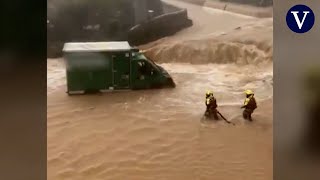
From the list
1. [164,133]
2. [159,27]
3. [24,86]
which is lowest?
[164,133]

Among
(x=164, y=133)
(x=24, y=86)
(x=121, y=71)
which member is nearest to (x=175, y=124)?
(x=164, y=133)

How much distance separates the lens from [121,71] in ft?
3.13

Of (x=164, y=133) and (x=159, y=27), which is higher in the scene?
(x=159, y=27)

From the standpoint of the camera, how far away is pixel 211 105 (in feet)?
3.14

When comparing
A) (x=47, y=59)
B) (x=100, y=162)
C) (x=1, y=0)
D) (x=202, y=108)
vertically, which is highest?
(x=1, y=0)

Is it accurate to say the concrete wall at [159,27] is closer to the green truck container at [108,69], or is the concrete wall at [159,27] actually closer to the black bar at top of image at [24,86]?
the green truck container at [108,69]

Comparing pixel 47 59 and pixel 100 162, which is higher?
pixel 47 59

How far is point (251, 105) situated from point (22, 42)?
499 mm

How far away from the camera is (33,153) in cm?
94

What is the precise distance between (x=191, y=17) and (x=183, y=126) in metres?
0.23

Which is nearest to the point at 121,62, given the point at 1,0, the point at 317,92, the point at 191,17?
the point at 191,17

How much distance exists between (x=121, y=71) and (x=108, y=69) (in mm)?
28

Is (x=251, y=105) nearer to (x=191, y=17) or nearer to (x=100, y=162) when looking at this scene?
(x=191, y=17)

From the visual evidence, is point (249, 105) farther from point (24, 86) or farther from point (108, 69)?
point (24, 86)
